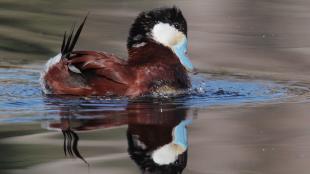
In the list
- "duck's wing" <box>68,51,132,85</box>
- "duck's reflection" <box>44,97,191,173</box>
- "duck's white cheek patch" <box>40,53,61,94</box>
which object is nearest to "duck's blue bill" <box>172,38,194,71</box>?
"duck's wing" <box>68,51,132,85</box>

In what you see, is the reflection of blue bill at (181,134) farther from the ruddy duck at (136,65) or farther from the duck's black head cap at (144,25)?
the duck's black head cap at (144,25)

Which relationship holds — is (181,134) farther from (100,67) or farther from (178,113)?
(100,67)

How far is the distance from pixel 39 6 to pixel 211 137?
852 centimetres

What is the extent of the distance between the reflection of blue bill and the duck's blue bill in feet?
5.28

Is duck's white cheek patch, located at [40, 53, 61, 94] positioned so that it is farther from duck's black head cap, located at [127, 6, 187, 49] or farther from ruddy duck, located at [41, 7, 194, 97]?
duck's black head cap, located at [127, 6, 187, 49]

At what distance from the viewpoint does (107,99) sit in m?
7.83

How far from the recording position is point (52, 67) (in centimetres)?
816

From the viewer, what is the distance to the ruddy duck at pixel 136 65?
787 centimetres

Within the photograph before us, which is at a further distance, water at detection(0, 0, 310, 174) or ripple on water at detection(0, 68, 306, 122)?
ripple on water at detection(0, 68, 306, 122)

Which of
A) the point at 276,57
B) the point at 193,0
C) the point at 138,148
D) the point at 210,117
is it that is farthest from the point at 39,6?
the point at 138,148

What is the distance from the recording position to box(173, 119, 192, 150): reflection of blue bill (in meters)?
6.22

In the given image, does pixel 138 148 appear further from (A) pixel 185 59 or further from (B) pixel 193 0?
(B) pixel 193 0

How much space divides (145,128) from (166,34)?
2042 mm

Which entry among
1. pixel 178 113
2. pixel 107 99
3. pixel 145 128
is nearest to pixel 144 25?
pixel 107 99
